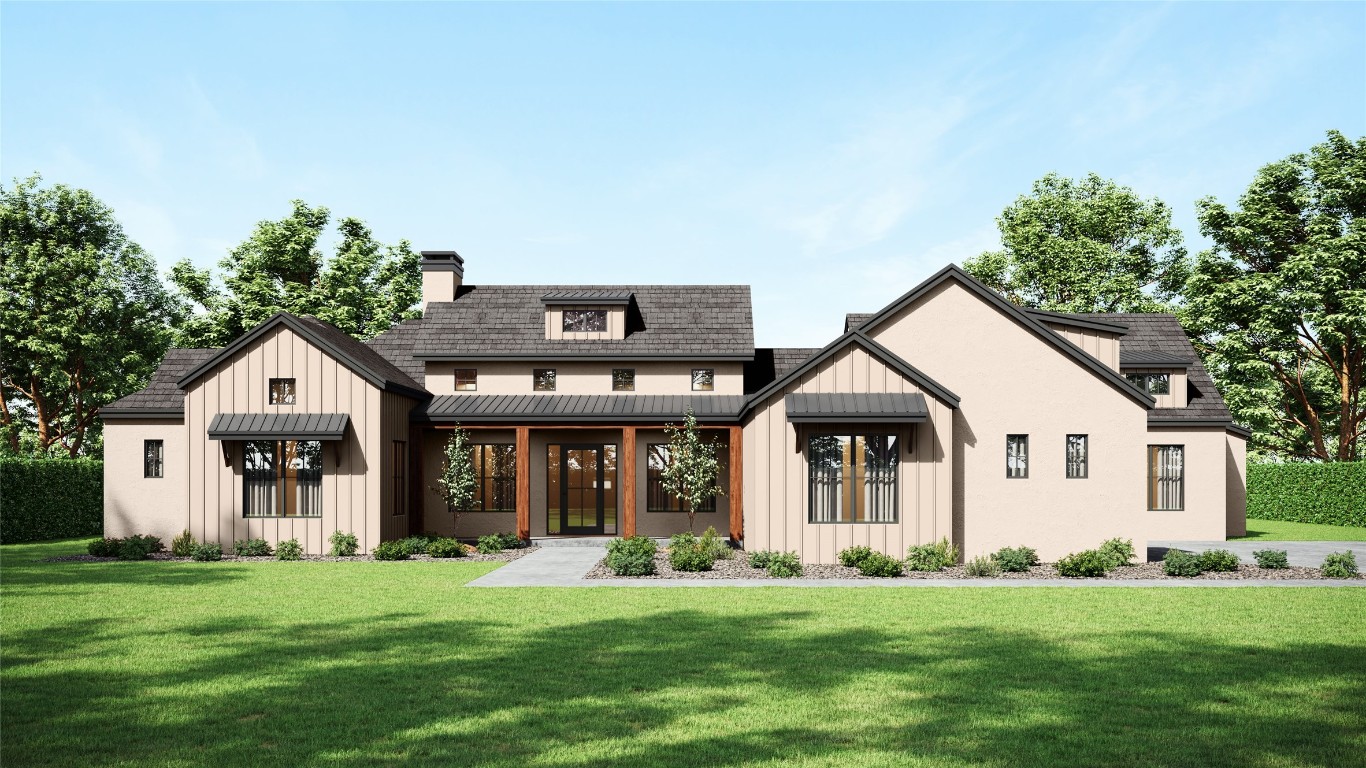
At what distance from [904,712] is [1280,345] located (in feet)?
130

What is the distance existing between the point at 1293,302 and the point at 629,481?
29026 millimetres

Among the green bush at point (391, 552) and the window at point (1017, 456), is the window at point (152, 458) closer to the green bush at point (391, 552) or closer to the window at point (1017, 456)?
the green bush at point (391, 552)

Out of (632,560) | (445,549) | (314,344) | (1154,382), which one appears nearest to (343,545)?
(445,549)

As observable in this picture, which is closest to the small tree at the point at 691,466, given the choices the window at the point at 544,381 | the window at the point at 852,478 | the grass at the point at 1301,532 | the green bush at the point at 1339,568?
the window at the point at 544,381

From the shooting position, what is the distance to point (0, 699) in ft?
28.6

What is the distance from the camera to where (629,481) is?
79.5ft

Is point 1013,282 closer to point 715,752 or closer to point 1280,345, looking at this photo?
point 1280,345

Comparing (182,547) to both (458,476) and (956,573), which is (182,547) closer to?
(458,476)

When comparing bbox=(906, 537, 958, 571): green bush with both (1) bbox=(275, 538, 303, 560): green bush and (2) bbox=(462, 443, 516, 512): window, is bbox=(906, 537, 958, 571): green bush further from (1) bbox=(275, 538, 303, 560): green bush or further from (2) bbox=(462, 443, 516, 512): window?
(1) bbox=(275, 538, 303, 560): green bush

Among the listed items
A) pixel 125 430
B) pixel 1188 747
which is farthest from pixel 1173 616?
pixel 125 430

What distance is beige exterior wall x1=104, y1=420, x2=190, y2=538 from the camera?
85.1ft

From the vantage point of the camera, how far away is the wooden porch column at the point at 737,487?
2389 cm

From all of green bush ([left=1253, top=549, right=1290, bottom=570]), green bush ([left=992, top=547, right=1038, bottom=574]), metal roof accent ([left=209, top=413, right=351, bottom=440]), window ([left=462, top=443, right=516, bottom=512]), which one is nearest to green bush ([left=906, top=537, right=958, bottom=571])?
green bush ([left=992, top=547, right=1038, bottom=574])

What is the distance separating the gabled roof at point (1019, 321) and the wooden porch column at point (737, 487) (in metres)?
4.73
